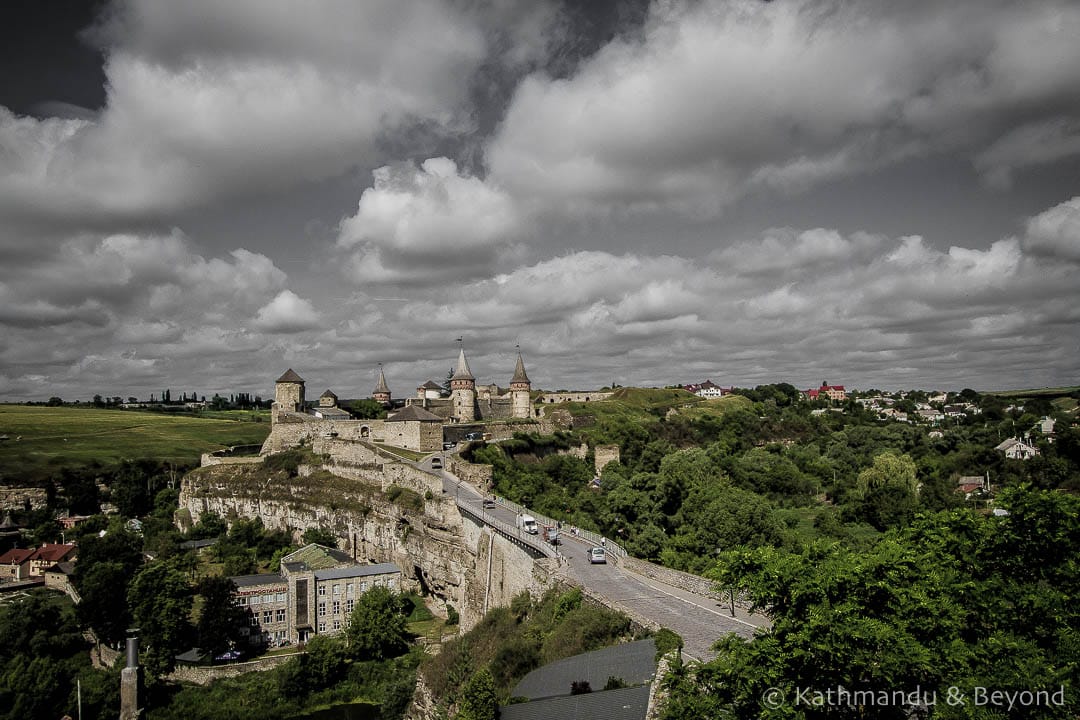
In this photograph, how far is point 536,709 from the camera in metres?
15.3

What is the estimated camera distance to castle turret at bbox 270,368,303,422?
253 ft

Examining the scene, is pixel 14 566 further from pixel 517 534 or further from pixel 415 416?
pixel 517 534

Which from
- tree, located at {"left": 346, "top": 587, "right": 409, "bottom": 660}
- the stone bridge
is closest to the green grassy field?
tree, located at {"left": 346, "top": 587, "right": 409, "bottom": 660}

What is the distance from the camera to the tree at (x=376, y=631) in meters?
39.4

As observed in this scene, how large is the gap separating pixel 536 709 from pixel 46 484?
90748mm

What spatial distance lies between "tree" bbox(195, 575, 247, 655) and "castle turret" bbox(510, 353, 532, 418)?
4985 centimetres

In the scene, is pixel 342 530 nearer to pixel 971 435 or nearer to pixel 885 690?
pixel 885 690

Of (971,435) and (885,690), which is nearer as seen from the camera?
(885,690)

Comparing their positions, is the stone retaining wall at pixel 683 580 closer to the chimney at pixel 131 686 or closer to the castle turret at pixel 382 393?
the chimney at pixel 131 686

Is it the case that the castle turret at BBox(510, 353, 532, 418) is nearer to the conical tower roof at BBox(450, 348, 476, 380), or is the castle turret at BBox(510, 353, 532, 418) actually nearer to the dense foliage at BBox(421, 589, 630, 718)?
the conical tower roof at BBox(450, 348, 476, 380)

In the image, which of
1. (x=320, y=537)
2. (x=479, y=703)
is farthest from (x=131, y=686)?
(x=479, y=703)

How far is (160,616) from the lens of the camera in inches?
1575

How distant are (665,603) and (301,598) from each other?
30.2 meters

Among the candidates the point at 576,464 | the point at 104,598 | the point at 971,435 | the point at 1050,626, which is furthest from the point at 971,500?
the point at 104,598
